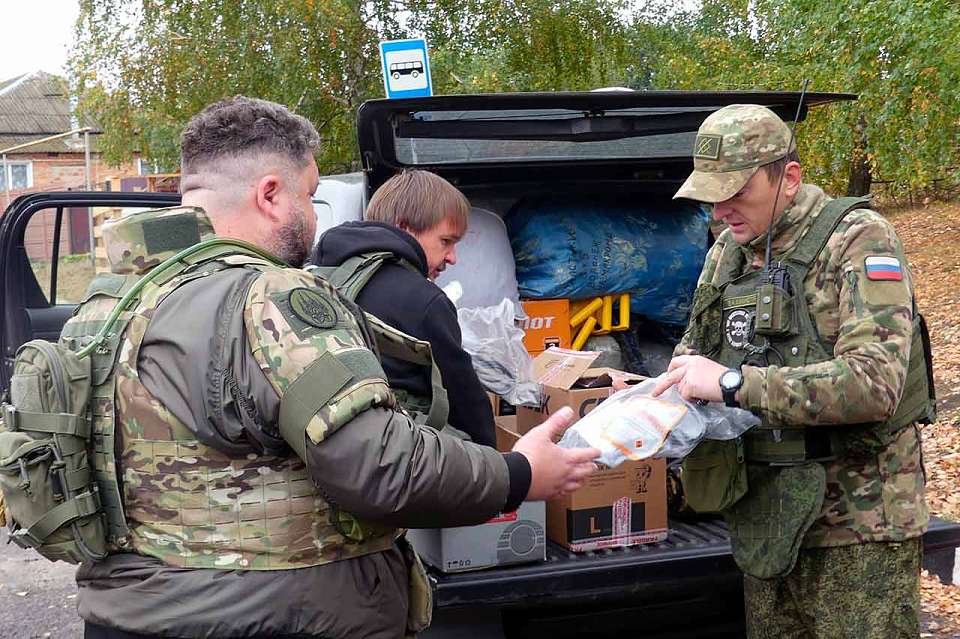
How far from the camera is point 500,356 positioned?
378 centimetres

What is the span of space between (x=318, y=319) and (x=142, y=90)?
1161 cm

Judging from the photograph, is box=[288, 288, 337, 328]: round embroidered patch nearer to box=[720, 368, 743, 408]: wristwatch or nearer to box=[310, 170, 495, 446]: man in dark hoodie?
box=[310, 170, 495, 446]: man in dark hoodie

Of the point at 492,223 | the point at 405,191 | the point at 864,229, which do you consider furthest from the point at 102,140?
the point at 864,229

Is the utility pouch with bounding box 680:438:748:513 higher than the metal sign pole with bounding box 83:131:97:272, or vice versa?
the metal sign pole with bounding box 83:131:97:272

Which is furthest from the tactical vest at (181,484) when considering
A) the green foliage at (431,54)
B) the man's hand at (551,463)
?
the green foliage at (431,54)

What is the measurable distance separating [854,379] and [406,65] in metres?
2.94

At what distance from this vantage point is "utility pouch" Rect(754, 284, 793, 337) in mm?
2568

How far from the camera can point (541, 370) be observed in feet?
12.4

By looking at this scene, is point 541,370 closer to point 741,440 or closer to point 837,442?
point 741,440

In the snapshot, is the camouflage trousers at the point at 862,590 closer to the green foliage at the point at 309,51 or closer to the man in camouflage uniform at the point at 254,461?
the man in camouflage uniform at the point at 254,461

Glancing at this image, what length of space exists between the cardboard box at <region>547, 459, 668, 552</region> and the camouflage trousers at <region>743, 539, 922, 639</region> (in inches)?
30.8

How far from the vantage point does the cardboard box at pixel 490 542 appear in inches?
121

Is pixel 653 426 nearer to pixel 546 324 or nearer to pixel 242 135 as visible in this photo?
pixel 242 135

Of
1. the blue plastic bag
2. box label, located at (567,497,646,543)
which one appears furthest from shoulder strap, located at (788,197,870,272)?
the blue plastic bag
